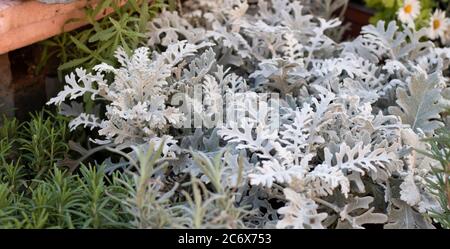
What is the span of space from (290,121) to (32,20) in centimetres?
61

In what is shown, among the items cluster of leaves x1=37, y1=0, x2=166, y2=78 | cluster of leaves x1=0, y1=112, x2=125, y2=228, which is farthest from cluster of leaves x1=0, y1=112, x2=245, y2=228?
cluster of leaves x1=37, y1=0, x2=166, y2=78

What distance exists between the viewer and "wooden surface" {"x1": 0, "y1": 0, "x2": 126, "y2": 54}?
1277 millimetres

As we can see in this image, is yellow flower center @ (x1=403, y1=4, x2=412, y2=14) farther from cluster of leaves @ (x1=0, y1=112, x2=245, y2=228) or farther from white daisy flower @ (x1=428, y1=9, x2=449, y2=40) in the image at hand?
cluster of leaves @ (x1=0, y1=112, x2=245, y2=228)

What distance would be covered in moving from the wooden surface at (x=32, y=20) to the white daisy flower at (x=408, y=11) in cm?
87

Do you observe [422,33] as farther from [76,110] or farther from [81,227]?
[81,227]

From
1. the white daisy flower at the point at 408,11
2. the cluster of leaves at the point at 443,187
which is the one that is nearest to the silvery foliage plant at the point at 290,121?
the cluster of leaves at the point at 443,187

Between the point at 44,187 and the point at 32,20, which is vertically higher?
the point at 32,20

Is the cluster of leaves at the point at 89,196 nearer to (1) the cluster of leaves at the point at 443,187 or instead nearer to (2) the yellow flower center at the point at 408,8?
(1) the cluster of leaves at the point at 443,187

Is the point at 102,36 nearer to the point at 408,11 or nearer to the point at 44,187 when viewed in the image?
the point at 44,187

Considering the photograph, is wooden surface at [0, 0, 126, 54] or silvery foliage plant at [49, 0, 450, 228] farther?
wooden surface at [0, 0, 126, 54]

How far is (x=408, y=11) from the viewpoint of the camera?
6.17 feet

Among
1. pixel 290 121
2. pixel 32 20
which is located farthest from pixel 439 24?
pixel 32 20

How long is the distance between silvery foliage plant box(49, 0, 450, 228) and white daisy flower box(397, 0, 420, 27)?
249mm
